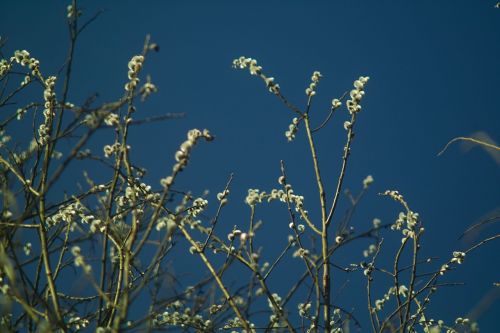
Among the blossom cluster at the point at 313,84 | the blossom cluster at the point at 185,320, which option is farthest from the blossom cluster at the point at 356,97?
the blossom cluster at the point at 185,320

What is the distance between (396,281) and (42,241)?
3002 mm

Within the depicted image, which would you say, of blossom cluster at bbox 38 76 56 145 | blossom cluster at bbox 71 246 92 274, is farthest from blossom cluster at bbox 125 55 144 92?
blossom cluster at bbox 71 246 92 274

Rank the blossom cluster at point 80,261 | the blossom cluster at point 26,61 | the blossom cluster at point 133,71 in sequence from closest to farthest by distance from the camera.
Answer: the blossom cluster at point 80,261 < the blossom cluster at point 133,71 < the blossom cluster at point 26,61

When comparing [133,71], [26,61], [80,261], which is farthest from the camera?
[26,61]

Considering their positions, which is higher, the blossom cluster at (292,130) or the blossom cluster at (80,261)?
the blossom cluster at (292,130)

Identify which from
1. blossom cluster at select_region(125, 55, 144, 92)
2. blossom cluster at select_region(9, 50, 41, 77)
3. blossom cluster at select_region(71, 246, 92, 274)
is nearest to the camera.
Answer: blossom cluster at select_region(71, 246, 92, 274)

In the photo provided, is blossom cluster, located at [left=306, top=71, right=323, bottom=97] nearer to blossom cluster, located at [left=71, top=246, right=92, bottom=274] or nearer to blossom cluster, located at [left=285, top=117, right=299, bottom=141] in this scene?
blossom cluster, located at [left=285, top=117, right=299, bottom=141]

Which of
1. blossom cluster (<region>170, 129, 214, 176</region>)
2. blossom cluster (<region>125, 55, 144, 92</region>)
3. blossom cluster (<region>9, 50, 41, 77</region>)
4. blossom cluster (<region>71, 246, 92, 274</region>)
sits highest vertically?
blossom cluster (<region>9, 50, 41, 77</region>)

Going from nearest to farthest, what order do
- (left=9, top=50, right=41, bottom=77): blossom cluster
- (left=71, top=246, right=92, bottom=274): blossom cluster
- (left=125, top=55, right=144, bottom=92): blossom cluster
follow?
1. (left=71, top=246, right=92, bottom=274): blossom cluster
2. (left=125, top=55, right=144, bottom=92): blossom cluster
3. (left=9, top=50, right=41, bottom=77): blossom cluster

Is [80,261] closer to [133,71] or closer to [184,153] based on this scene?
[184,153]

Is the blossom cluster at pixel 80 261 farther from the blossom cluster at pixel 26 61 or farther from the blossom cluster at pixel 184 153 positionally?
the blossom cluster at pixel 26 61

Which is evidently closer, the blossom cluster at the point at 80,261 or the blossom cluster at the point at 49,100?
the blossom cluster at the point at 80,261

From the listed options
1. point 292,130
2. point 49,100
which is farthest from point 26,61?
point 292,130

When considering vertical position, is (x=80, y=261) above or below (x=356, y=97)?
below
